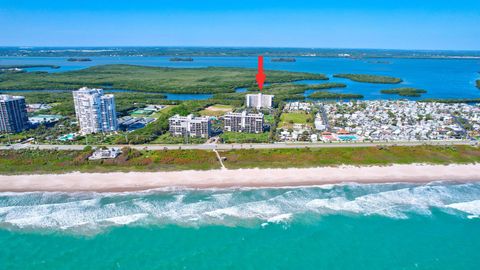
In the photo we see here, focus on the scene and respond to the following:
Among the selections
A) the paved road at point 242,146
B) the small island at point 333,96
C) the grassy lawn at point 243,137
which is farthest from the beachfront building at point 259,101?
the paved road at point 242,146

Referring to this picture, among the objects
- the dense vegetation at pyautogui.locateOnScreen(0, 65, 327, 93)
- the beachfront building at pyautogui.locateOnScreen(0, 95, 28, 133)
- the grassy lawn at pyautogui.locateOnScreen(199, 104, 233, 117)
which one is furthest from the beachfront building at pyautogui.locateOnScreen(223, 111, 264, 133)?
the dense vegetation at pyautogui.locateOnScreen(0, 65, 327, 93)

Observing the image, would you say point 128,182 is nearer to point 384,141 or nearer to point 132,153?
point 132,153

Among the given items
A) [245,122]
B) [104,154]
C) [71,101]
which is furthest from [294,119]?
[71,101]

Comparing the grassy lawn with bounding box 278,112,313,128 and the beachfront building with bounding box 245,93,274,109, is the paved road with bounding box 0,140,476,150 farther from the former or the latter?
the beachfront building with bounding box 245,93,274,109

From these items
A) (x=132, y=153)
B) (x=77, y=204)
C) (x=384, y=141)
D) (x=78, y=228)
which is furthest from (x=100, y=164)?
(x=384, y=141)

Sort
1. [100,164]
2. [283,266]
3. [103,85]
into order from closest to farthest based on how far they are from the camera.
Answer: [283,266] → [100,164] → [103,85]

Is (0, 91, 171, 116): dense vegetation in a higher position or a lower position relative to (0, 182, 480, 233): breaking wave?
higher

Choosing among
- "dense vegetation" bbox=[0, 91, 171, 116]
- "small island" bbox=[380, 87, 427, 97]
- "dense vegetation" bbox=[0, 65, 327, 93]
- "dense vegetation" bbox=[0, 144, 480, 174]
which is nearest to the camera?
"dense vegetation" bbox=[0, 144, 480, 174]
